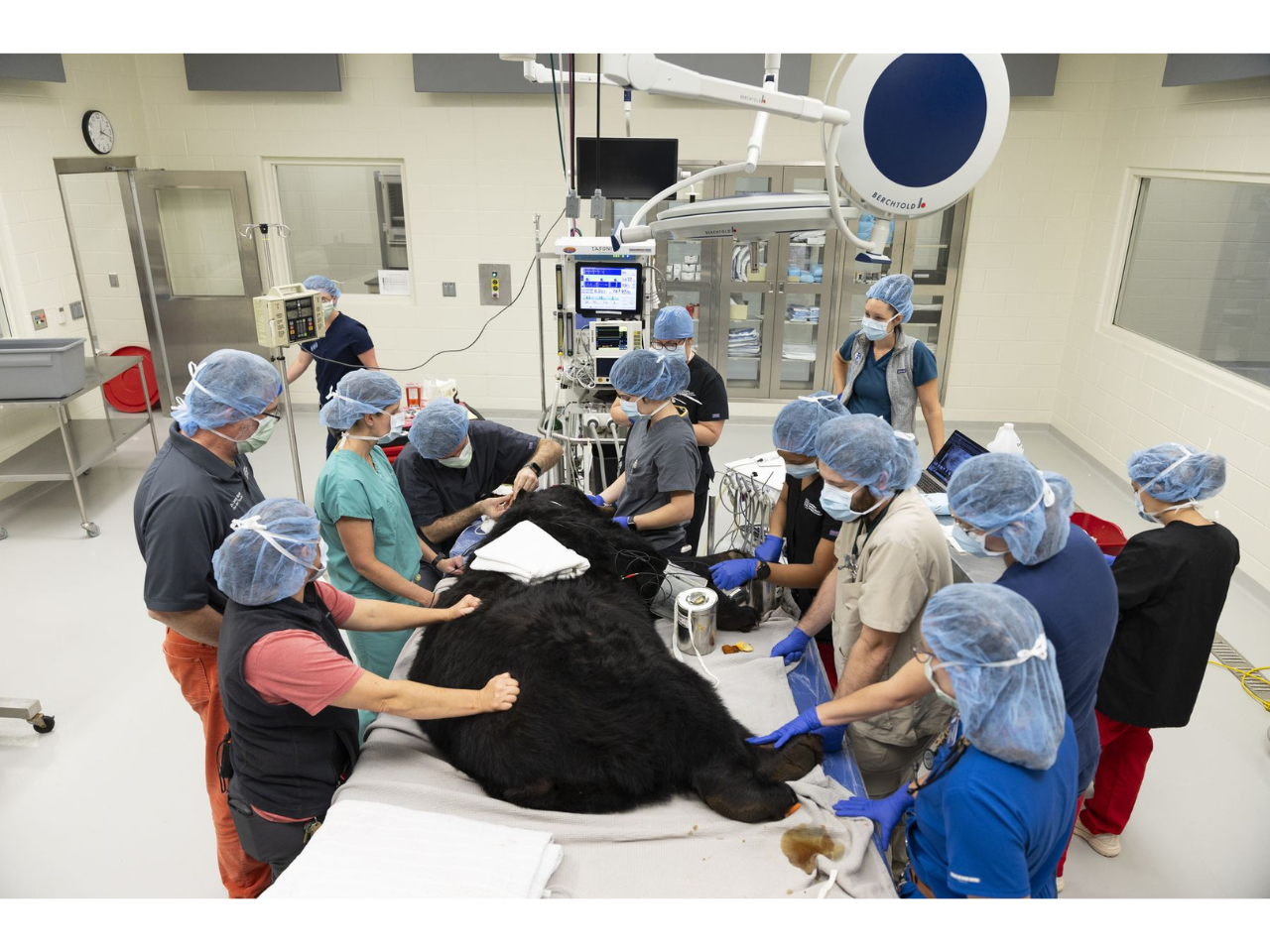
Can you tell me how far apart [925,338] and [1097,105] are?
193cm

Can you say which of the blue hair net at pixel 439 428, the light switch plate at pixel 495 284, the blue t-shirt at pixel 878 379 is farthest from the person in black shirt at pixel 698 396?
the light switch plate at pixel 495 284

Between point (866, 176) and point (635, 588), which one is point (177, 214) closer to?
point (635, 588)

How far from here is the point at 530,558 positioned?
7.78 ft

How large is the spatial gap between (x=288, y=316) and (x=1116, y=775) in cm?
387

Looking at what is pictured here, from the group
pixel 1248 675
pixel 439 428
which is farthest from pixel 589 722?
pixel 1248 675

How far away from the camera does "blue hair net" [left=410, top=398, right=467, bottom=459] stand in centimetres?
279

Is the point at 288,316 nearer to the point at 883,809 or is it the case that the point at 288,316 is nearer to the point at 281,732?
the point at 281,732

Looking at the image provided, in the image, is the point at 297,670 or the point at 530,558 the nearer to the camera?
Answer: the point at 297,670

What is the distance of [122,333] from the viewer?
6.55 metres

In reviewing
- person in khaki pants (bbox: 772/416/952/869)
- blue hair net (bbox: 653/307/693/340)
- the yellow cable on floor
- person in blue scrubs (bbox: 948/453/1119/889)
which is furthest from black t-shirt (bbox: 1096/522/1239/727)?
blue hair net (bbox: 653/307/693/340)

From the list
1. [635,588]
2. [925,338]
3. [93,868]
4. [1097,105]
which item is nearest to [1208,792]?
[635,588]

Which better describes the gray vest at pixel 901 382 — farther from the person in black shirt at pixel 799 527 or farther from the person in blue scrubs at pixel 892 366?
the person in black shirt at pixel 799 527

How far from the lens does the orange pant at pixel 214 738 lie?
2174 millimetres

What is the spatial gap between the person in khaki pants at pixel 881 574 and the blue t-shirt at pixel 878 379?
1.66 m
